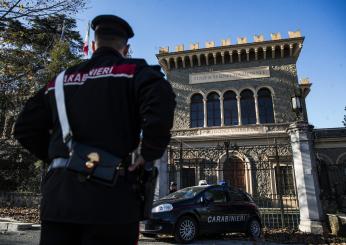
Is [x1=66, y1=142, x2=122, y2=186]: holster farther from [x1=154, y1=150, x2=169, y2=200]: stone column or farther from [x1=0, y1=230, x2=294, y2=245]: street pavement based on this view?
[x1=154, y1=150, x2=169, y2=200]: stone column

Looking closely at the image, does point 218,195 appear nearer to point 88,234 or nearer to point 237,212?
point 237,212

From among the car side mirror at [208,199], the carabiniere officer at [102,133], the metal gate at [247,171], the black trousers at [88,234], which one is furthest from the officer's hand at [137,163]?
the metal gate at [247,171]

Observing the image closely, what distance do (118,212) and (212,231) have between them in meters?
7.69

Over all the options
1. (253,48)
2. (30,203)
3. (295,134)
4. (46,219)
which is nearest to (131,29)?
(46,219)

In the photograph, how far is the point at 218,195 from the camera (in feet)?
31.4

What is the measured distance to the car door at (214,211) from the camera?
879 centimetres

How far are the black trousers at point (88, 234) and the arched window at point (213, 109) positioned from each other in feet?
75.7

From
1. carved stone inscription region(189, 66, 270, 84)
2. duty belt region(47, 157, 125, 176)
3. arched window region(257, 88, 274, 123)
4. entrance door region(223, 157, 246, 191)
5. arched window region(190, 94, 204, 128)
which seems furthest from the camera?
carved stone inscription region(189, 66, 270, 84)

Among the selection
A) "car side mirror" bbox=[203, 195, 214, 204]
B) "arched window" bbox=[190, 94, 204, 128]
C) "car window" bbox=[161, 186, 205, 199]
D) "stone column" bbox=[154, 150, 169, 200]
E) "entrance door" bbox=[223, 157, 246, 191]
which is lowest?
"car side mirror" bbox=[203, 195, 214, 204]

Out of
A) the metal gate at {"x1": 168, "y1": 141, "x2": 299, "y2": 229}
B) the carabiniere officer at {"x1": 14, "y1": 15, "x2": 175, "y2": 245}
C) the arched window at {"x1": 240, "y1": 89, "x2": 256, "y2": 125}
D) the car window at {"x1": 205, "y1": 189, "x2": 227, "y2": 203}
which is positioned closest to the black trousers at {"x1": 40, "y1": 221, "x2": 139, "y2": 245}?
the carabiniere officer at {"x1": 14, "y1": 15, "x2": 175, "y2": 245}

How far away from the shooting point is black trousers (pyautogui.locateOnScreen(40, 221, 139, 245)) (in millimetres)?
1733

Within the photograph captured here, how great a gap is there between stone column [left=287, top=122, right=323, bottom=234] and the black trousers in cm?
999

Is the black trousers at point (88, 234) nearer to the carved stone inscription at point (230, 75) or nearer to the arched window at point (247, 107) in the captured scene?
the arched window at point (247, 107)

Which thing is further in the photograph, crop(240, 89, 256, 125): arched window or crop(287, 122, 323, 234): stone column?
crop(240, 89, 256, 125): arched window
